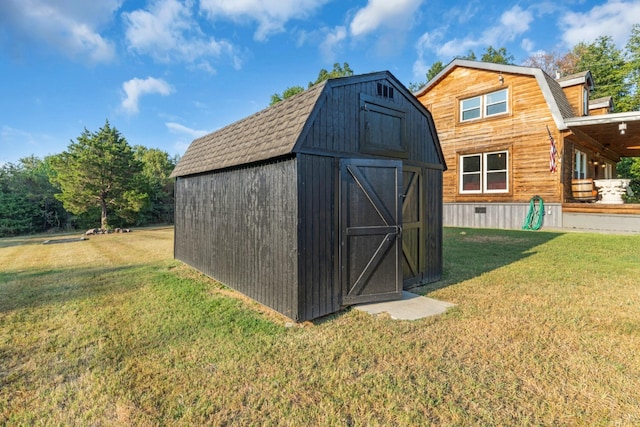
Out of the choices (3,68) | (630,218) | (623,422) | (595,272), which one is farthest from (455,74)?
(3,68)

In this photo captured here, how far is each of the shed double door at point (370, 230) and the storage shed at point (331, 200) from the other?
0.02 m

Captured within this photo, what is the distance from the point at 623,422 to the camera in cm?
200

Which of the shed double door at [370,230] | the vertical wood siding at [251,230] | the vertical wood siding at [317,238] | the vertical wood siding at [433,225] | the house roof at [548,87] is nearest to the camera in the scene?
the vertical wood siding at [317,238]

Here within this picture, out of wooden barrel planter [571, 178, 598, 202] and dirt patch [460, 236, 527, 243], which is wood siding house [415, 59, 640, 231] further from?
dirt patch [460, 236, 527, 243]

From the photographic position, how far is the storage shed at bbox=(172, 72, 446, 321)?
12.9 ft

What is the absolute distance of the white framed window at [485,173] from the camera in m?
13.4

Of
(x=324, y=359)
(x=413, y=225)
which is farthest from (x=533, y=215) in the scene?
(x=324, y=359)

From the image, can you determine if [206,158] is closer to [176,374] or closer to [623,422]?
[176,374]

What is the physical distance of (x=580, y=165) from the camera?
13.6 metres

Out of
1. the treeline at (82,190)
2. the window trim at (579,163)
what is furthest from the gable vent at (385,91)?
the treeline at (82,190)

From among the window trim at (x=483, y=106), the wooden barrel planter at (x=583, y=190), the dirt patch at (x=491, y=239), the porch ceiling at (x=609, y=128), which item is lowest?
the dirt patch at (x=491, y=239)

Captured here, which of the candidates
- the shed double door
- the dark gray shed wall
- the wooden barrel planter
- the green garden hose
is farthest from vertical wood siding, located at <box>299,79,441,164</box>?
the wooden barrel planter

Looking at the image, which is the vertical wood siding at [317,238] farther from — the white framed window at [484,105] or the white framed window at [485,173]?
the white framed window at [484,105]

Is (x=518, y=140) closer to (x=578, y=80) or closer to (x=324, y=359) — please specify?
(x=578, y=80)
